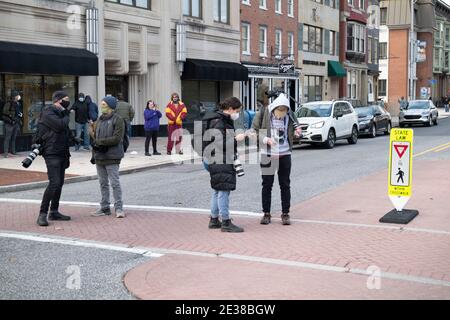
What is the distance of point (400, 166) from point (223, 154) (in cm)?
273

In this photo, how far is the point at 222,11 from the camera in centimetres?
3025

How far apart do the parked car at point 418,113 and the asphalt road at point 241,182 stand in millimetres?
17078

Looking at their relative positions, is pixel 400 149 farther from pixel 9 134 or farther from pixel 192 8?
pixel 192 8

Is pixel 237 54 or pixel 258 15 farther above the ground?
pixel 258 15

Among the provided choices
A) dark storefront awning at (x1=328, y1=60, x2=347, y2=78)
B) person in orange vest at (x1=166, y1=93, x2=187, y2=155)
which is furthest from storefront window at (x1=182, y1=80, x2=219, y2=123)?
dark storefront awning at (x1=328, y1=60, x2=347, y2=78)

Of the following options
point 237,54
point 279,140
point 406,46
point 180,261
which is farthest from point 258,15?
point 406,46

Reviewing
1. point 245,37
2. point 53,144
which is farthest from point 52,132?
point 245,37

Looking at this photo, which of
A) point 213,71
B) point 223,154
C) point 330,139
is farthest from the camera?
point 213,71

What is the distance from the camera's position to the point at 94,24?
70.6ft

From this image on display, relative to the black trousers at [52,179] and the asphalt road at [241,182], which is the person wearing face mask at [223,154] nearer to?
the asphalt road at [241,182]

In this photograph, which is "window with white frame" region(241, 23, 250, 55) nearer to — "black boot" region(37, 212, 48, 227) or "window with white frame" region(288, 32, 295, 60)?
"window with white frame" region(288, 32, 295, 60)

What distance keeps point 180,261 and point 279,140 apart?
2703 mm

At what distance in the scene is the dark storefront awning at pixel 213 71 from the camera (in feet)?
87.9
